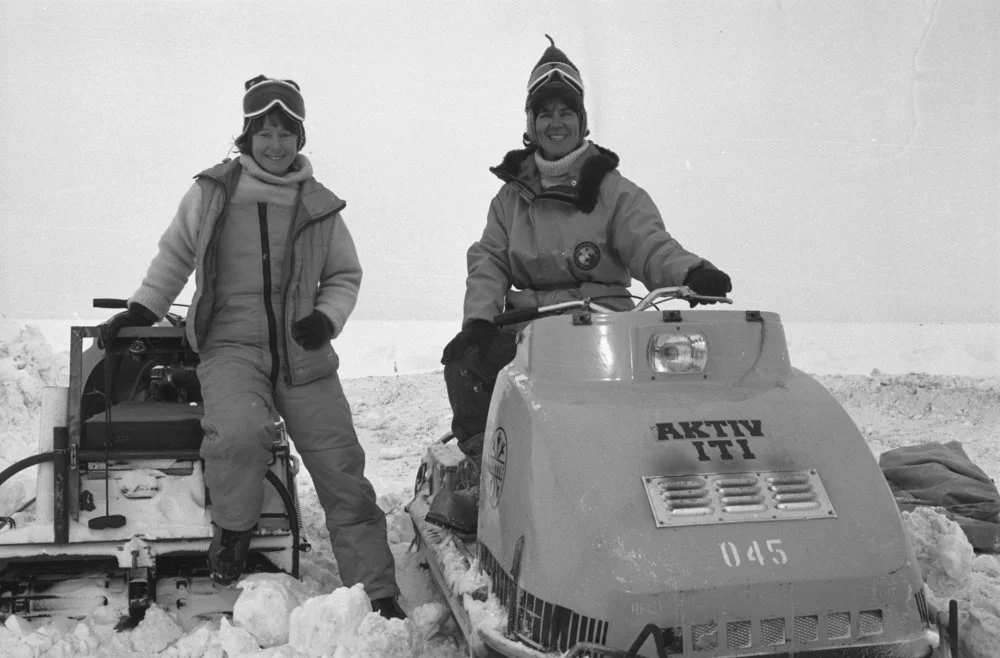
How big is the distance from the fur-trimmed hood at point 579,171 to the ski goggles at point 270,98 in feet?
3.04

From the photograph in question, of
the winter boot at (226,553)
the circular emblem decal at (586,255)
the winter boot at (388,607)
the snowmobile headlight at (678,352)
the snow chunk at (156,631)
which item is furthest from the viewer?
the circular emblem decal at (586,255)

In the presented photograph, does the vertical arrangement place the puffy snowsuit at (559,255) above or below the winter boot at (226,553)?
above

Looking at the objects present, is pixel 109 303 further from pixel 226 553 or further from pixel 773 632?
pixel 773 632

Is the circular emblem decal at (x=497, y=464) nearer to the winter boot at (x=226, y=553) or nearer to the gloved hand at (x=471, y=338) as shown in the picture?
the gloved hand at (x=471, y=338)

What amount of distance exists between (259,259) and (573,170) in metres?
1.42

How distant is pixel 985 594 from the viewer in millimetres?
3062

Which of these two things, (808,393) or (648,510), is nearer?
(648,510)

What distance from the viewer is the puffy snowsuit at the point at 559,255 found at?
3.46 metres

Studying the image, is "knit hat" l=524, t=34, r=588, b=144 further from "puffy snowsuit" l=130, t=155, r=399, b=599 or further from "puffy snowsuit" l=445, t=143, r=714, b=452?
"puffy snowsuit" l=130, t=155, r=399, b=599

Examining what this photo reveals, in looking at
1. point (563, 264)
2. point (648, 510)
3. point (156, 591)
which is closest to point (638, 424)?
point (648, 510)

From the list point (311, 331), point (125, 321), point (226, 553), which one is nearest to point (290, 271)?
point (311, 331)

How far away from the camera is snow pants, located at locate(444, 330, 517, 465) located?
3.43 metres

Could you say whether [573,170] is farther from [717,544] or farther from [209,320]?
[717,544]

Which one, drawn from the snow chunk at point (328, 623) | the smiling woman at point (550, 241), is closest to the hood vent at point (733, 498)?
the snow chunk at point (328, 623)
